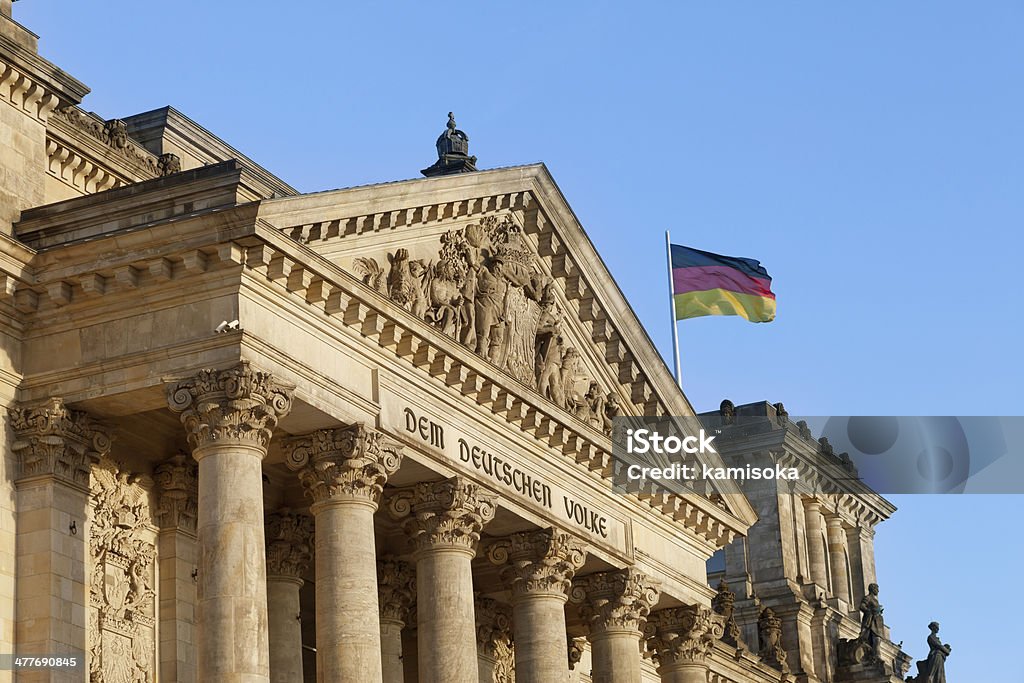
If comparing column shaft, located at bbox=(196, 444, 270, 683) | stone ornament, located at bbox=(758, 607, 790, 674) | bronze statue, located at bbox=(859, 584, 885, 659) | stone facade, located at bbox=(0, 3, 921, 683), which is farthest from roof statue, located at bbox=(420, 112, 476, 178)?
bronze statue, located at bbox=(859, 584, 885, 659)

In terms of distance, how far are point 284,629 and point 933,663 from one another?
4419 centimetres

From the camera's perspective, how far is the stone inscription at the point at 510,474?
39.1 m

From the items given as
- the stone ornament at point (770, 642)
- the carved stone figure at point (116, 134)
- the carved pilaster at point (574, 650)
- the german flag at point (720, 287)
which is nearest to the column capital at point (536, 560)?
the carved pilaster at point (574, 650)

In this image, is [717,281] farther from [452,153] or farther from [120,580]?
[120,580]

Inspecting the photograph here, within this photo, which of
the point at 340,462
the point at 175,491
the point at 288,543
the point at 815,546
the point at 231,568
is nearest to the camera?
the point at 231,568

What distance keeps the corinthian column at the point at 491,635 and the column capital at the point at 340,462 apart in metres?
10.4

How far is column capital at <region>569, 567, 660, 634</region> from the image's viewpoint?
46062mm

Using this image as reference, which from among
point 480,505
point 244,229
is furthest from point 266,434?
point 480,505

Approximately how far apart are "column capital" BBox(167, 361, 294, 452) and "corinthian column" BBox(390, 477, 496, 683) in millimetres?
5919

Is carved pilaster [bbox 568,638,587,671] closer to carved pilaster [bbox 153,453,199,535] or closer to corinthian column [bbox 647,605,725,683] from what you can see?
corinthian column [bbox 647,605,725,683]

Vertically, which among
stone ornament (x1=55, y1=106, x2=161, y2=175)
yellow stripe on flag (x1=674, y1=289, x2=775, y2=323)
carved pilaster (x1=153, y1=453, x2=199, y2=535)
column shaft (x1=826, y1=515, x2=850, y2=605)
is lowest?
carved pilaster (x1=153, y1=453, x2=199, y2=535)

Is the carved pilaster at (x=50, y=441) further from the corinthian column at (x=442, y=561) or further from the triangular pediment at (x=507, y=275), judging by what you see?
the corinthian column at (x=442, y=561)


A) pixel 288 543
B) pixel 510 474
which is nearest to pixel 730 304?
pixel 510 474

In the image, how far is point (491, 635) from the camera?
4747cm
